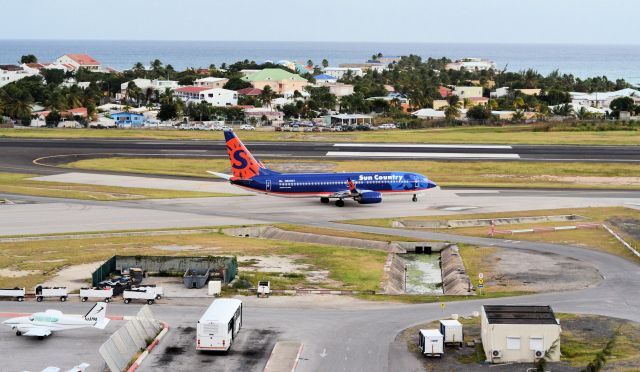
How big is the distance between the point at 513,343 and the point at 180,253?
122 feet

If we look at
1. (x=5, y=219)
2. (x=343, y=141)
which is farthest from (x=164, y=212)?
(x=343, y=141)

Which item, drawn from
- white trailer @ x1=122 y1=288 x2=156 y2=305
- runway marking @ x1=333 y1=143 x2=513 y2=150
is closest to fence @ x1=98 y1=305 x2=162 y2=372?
white trailer @ x1=122 y1=288 x2=156 y2=305

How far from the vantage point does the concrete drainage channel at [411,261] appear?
71.9 meters

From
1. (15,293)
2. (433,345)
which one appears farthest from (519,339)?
(15,293)

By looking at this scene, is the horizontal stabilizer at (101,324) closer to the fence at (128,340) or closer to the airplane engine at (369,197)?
the fence at (128,340)

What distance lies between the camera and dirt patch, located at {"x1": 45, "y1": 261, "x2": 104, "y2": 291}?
68.1 meters

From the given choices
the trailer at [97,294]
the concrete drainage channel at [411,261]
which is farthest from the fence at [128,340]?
the concrete drainage channel at [411,261]

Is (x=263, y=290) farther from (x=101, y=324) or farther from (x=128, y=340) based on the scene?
(x=128, y=340)

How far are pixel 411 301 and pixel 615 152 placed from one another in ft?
312

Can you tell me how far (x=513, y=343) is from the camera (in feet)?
168

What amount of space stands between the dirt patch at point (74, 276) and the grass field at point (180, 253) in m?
0.75

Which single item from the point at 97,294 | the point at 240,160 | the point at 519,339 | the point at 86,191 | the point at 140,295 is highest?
the point at 240,160

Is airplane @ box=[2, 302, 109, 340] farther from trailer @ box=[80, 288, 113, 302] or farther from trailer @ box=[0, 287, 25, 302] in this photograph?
trailer @ box=[0, 287, 25, 302]

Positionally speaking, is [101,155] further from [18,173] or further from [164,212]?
[164,212]
